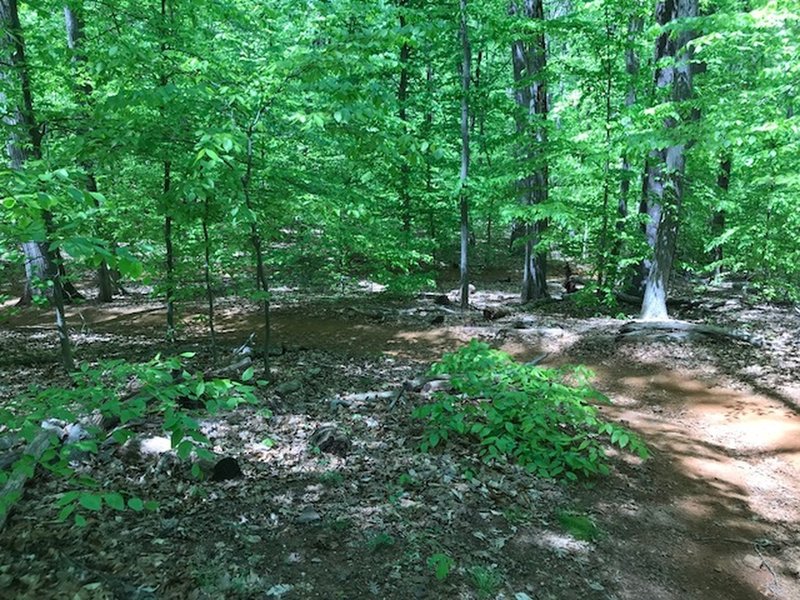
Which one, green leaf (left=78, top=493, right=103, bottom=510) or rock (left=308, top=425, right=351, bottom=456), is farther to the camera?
rock (left=308, top=425, right=351, bottom=456)

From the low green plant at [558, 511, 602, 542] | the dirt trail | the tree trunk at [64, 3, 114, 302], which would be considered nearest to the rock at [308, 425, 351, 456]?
the low green plant at [558, 511, 602, 542]

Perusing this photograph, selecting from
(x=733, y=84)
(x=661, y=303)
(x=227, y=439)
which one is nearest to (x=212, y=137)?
(x=227, y=439)

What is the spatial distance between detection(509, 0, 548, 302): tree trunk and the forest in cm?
31

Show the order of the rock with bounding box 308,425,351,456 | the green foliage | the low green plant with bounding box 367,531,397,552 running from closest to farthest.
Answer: the green foliage < the low green plant with bounding box 367,531,397,552 < the rock with bounding box 308,425,351,456

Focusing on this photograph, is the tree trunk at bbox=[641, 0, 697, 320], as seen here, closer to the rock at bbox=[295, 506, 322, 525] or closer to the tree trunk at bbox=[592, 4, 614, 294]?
the tree trunk at bbox=[592, 4, 614, 294]

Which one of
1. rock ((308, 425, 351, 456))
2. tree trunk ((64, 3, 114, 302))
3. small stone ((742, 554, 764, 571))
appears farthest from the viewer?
tree trunk ((64, 3, 114, 302))

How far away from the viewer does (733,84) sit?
12.2 m

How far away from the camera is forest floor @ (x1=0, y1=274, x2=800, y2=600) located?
10.4 feet

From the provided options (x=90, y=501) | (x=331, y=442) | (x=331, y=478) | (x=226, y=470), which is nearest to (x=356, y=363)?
(x=331, y=442)

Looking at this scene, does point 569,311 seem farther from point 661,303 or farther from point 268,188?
point 268,188

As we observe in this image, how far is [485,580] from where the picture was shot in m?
3.31

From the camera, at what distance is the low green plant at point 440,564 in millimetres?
3264

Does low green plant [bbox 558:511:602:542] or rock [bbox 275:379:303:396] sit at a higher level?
rock [bbox 275:379:303:396]

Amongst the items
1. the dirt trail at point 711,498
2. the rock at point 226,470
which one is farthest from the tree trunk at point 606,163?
the rock at point 226,470
